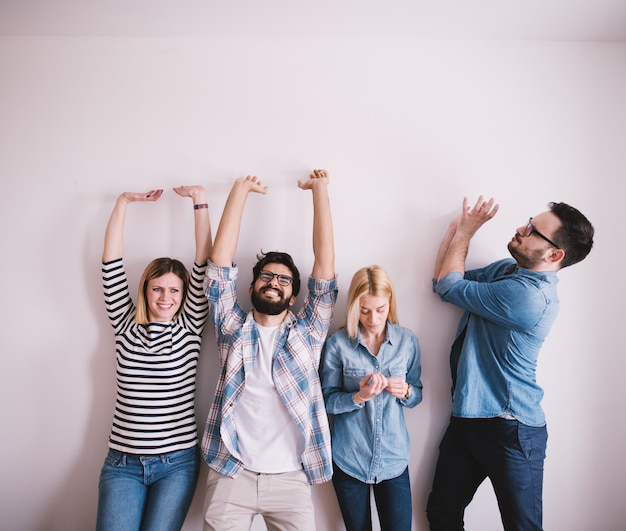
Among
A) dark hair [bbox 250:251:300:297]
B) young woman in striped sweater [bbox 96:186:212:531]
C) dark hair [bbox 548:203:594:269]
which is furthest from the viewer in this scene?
dark hair [bbox 250:251:300:297]

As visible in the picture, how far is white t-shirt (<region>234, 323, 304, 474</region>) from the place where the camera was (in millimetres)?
1729

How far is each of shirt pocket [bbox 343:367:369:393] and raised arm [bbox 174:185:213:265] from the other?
0.90m

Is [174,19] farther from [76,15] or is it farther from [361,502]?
[361,502]

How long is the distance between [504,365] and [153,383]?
1.66 meters

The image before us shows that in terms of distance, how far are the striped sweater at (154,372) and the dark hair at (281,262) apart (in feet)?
0.92

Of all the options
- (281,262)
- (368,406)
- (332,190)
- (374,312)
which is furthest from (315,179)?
(368,406)

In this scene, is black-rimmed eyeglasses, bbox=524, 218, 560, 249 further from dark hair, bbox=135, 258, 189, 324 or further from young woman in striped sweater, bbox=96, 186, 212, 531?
dark hair, bbox=135, 258, 189, 324

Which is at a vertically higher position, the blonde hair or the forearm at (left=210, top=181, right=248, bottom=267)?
the forearm at (left=210, top=181, right=248, bottom=267)

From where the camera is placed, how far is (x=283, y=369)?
1729 mm

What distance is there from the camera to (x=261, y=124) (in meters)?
2.06

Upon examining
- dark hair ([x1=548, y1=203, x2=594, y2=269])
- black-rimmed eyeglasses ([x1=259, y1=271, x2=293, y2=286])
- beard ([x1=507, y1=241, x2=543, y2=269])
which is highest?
dark hair ([x1=548, y1=203, x2=594, y2=269])

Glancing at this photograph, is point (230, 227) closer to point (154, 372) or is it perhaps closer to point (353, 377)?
point (154, 372)

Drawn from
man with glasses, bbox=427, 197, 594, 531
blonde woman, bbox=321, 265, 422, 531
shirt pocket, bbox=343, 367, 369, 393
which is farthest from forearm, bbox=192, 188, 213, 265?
man with glasses, bbox=427, 197, 594, 531

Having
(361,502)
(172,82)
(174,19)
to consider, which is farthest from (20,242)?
(361,502)
